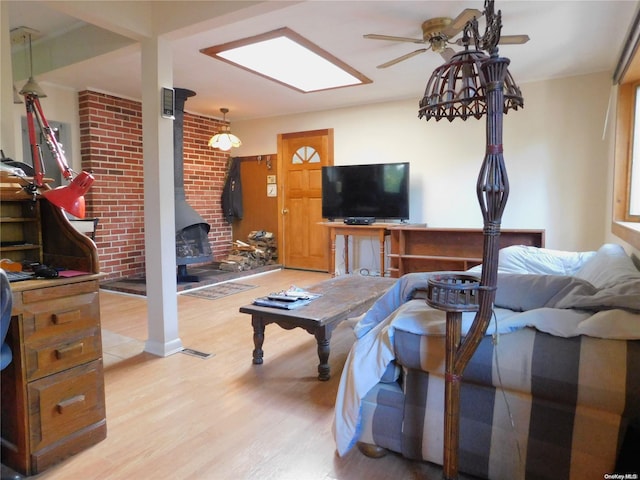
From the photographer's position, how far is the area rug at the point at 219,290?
441 centimetres

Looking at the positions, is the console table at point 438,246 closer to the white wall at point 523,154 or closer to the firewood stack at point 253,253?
the white wall at point 523,154

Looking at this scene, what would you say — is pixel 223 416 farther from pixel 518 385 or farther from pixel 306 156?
pixel 306 156

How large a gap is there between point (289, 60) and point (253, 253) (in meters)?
3.01

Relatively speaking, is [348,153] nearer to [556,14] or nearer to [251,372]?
[556,14]

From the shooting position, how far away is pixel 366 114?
5.34 meters

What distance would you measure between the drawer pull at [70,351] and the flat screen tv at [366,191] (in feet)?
12.5

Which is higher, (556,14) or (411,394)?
(556,14)

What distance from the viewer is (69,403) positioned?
5.32 feet

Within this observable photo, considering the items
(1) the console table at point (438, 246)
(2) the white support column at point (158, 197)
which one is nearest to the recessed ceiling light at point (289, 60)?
(2) the white support column at point (158, 197)

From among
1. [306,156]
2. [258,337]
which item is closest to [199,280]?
[306,156]

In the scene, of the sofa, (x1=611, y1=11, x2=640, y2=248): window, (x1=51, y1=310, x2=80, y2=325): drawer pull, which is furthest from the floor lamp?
(x1=611, y1=11, x2=640, y2=248): window

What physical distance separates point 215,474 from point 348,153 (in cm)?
457

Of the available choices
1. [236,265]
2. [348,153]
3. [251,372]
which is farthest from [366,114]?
[251,372]

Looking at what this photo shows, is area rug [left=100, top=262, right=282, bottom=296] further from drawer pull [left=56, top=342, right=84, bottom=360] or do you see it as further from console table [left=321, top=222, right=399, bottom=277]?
drawer pull [left=56, top=342, right=84, bottom=360]
